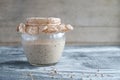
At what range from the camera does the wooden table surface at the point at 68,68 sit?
26.8 inches

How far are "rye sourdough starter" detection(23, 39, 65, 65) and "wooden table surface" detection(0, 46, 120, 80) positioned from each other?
0.08 ft

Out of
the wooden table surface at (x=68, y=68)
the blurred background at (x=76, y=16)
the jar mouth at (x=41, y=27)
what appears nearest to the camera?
the wooden table surface at (x=68, y=68)

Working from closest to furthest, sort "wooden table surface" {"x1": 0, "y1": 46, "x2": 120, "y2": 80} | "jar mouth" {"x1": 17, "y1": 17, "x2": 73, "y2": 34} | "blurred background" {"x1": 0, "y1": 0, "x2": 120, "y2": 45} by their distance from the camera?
"wooden table surface" {"x1": 0, "y1": 46, "x2": 120, "y2": 80} → "jar mouth" {"x1": 17, "y1": 17, "x2": 73, "y2": 34} → "blurred background" {"x1": 0, "y1": 0, "x2": 120, "y2": 45}

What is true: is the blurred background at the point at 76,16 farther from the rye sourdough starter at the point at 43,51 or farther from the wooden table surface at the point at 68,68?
the rye sourdough starter at the point at 43,51

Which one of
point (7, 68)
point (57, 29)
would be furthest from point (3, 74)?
point (57, 29)

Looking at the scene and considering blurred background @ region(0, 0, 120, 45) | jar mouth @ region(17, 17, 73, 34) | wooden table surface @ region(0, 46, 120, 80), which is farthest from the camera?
blurred background @ region(0, 0, 120, 45)

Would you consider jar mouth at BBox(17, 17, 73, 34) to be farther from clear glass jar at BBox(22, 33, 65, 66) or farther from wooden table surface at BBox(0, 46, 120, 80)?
wooden table surface at BBox(0, 46, 120, 80)

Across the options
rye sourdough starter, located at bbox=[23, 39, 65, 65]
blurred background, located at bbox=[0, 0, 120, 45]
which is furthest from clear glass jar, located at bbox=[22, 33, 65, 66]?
blurred background, located at bbox=[0, 0, 120, 45]

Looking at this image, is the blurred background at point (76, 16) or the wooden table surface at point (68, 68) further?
the blurred background at point (76, 16)

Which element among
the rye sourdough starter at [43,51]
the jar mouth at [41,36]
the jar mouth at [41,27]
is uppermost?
the jar mouth at [41,27]

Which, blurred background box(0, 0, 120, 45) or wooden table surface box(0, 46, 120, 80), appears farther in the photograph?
blurred background box(0, 0, 120, 45)

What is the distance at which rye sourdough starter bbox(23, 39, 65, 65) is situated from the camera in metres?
0.79

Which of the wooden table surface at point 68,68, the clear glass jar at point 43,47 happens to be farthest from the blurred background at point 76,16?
the clear glass jar at point 43,47

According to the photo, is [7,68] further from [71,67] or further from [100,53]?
[100,53]
